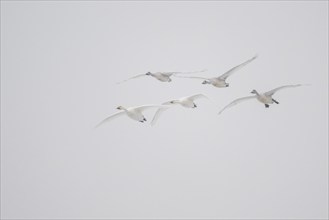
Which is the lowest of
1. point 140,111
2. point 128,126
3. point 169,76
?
point 140,111

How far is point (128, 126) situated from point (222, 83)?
538 ft

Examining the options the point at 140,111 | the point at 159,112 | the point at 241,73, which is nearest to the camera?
the point at 140,111

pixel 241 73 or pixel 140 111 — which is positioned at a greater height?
pixel 241 73

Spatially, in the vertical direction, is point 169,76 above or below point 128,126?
below

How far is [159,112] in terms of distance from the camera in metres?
32.2

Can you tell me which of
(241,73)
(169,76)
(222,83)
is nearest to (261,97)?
(222,83)

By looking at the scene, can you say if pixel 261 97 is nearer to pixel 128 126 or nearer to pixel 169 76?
pixel 169 76

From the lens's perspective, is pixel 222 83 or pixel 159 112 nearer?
pixel 222 83

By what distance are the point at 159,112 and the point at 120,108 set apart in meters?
2.87

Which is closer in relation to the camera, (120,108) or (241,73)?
(120,108)

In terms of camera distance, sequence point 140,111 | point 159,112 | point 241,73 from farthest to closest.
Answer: point 241,73 → point 159,112 → point 140,111

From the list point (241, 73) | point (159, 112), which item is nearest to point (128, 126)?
point (241, 73)

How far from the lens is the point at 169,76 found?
31281 millimetres

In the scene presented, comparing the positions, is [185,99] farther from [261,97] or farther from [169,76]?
[261,97]
